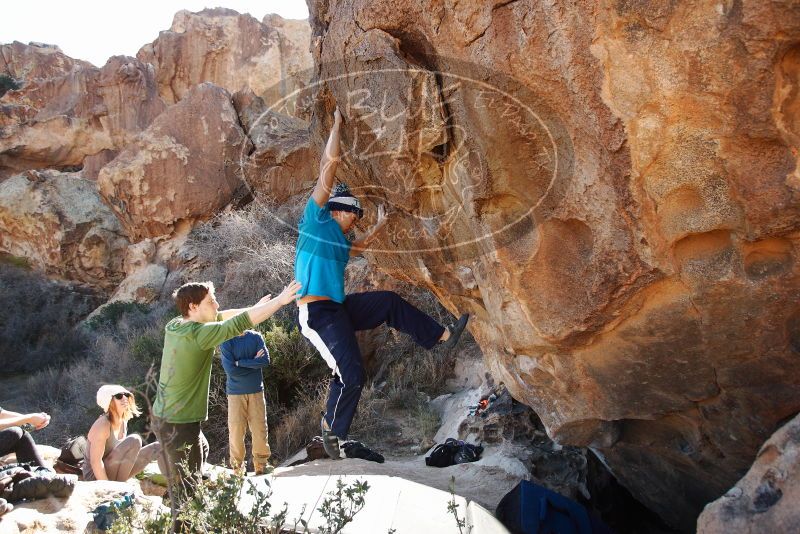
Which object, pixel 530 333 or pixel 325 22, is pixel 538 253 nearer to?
pixel 530 333

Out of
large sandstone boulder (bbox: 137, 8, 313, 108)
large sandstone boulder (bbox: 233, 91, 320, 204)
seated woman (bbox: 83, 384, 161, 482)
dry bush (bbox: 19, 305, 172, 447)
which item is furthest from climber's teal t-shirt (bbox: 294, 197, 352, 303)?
large sandstone boulder (bbox: 137, 8, 313, 108)

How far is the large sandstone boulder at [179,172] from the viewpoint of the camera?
1184 cm

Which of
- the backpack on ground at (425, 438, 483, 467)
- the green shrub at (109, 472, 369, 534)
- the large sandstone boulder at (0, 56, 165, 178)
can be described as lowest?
the backpack on ground at (425, 438, 483, 467)

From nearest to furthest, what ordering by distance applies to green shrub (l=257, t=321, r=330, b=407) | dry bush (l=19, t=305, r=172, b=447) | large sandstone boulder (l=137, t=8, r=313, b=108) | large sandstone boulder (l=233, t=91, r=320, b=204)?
1. green shrub (l=257, t=321, r=330, b=407)
2. dry bush (l=19, t=305, r=172, b=447)
3. large sandstone boulder (l=233, t=91, r=320, b=204)
4. large sandstone boulder (l=137, t=8, r=313, b=108)

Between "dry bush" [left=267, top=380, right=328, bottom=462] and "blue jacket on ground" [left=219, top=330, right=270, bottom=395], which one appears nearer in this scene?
"blue jacket on ground" [left=219, top=330, right=270, bottom=395]

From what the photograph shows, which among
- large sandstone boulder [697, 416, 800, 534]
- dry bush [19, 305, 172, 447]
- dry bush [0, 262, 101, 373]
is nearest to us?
large sandstone boulder [697, 416, 800, 534]

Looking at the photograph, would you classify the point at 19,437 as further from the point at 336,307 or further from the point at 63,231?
the point at 63,231

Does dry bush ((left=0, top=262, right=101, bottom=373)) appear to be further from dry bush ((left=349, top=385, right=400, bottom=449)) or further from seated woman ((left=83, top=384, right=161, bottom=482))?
seated woman ((left=83, top=384, right=161, bottom=482))

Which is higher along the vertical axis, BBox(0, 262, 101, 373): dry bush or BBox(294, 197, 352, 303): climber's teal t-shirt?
BBox(294, 197, 352, 303): climber's teal t-shirt

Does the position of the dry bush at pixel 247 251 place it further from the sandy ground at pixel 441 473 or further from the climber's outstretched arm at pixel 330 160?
the climber's outstretched arm at pixel 330 160

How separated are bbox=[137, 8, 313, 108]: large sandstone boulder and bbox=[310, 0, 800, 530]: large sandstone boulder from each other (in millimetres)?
17993

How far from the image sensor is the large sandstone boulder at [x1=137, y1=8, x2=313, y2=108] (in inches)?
811

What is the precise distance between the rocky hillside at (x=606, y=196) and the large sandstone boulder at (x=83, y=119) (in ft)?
52.4

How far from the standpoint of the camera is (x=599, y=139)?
2.45 meters
